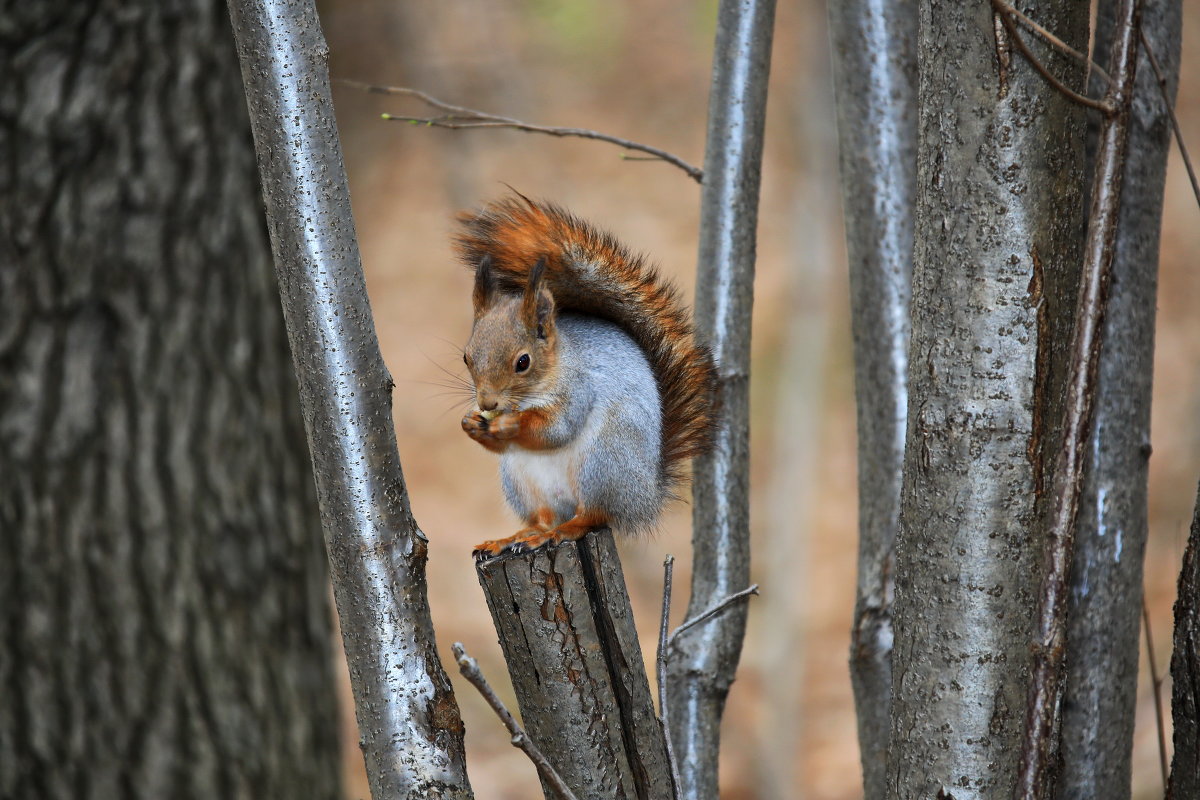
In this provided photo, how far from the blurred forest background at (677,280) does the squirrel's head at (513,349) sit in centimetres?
297

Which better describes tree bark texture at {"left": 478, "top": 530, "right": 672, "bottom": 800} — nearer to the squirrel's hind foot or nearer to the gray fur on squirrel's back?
the squirrel's hind foot

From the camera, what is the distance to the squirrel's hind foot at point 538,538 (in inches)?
43.9

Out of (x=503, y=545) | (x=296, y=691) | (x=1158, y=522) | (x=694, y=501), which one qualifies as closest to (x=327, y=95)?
(x=503, y=545)

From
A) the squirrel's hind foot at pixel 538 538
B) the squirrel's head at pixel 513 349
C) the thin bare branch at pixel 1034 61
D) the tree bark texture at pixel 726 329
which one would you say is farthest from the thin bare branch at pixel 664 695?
the thin bare branch at pixel 1034 61

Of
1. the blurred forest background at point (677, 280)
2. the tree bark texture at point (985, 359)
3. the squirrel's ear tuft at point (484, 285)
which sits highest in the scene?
the blurred forest background at point (677, 280)

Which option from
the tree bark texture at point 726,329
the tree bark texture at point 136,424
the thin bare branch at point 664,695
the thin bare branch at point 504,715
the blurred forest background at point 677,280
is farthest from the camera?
the blurred forest background at point 677,280

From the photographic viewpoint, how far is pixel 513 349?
4.17 feet

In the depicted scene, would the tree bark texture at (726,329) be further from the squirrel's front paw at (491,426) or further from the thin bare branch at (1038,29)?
the thin bare branch at (1038,29)

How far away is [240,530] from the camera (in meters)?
2.16

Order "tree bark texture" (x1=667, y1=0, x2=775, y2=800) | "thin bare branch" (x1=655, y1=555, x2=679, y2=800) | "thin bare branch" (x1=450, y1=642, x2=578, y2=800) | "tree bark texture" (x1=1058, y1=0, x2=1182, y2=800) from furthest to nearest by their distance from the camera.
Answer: "tree bark texture" (x1=667, y1=0, x2=775, y2=800), "tree bark texture" (x1=1058, y1=0, x2=1182, y2=800), "thin bare branch" (x1=655, y1=555, x2=679, y2=800), "thin bare branch" (x1=450, y1=642, x2=578, y2=800)

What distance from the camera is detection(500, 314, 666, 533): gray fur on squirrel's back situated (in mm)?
1260

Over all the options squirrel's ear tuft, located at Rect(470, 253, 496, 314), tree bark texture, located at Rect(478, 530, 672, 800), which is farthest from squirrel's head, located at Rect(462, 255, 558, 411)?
tree bark texture, located at Rect(478, 530, 672, 800)

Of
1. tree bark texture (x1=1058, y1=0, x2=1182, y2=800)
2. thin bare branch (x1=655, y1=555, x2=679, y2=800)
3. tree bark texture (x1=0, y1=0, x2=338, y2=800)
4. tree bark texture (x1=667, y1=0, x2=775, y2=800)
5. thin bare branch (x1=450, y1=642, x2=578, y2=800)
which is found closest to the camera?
thin bare branch (x1=450, y1=642, x2=578, y2=800)

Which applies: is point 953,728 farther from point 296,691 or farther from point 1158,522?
point 1158,522
